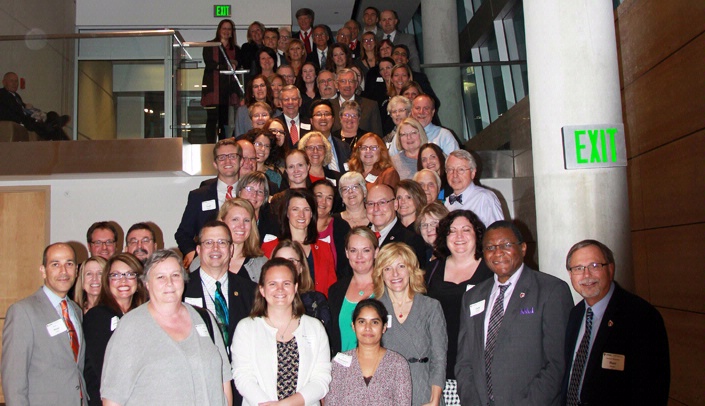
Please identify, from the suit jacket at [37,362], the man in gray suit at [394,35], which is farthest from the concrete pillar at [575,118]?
the man in gray suit at [394,35]

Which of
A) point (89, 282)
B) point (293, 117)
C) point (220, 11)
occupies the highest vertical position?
point (220, 11)

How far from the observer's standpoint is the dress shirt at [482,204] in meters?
4.92

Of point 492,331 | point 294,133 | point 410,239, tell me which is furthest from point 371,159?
point 492,331

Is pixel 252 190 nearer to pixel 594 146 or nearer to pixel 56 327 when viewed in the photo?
pixel 56 327

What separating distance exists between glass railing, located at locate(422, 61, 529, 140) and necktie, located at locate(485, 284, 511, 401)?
17.9 feet

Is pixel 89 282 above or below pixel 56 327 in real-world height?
above

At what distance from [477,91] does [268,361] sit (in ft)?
21.1

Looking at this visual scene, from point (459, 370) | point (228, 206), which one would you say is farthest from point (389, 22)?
point (459, 370)

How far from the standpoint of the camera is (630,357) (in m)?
3.28

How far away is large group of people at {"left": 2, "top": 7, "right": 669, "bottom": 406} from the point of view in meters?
3.30

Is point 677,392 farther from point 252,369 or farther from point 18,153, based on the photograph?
point 18,153

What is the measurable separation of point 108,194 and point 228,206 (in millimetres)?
4183

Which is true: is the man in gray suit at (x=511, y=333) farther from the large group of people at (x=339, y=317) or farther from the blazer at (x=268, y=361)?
the blazer at (x=268, y=361)

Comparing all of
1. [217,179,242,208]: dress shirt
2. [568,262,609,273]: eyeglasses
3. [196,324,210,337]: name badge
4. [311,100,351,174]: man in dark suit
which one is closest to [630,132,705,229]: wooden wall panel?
[568,262,609,273]: eyeglasses
